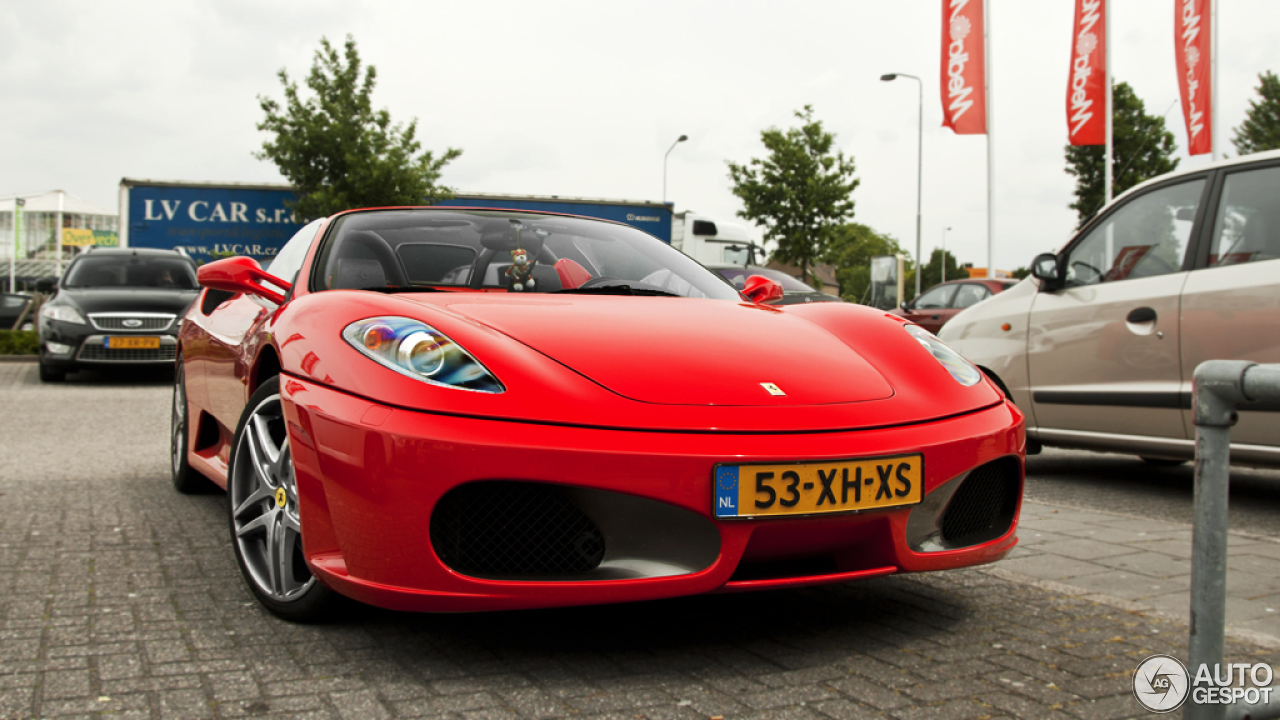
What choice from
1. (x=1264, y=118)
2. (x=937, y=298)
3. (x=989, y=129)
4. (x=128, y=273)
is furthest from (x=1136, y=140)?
(x=128, y=273)

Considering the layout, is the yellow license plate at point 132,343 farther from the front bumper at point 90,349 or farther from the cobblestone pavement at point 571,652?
the cobblestone pavement at point 571,652

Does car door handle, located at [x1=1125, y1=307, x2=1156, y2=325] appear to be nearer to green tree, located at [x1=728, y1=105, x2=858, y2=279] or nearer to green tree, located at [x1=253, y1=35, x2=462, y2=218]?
green tree, located at [x1=253, y1=35, x2=462, y2=218]

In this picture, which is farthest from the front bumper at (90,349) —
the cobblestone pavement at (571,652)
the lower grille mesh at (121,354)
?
the cobblestone pavement at (571,652)

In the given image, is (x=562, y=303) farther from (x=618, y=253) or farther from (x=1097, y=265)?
(x=1097, y=265)

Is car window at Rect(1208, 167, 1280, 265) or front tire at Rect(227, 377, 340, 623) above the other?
car window at Rect(1208, 167, 1280, 265)

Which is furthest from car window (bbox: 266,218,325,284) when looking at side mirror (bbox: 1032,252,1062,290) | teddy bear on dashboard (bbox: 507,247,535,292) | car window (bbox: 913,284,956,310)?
car window (bbox: 913,284,956,310)

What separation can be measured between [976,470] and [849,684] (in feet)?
2.27

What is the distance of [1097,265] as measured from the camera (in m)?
5.43

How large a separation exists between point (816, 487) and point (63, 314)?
447 inches

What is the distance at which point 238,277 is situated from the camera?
345 centimetres

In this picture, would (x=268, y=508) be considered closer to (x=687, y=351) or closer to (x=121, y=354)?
(x=687, y=351)

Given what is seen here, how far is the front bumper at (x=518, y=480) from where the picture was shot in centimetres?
219

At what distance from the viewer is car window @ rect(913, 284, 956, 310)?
1575 centimetres

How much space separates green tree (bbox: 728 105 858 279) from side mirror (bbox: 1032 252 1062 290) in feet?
96.1
